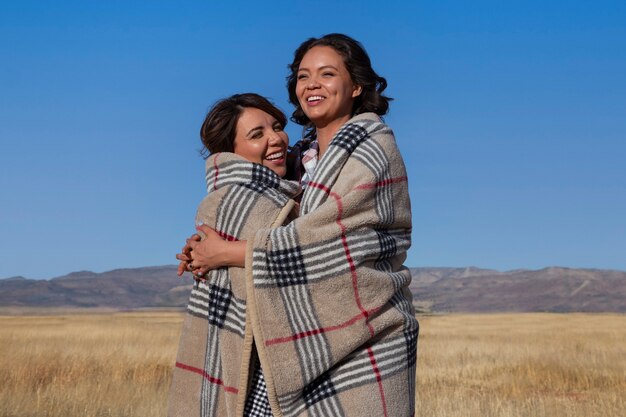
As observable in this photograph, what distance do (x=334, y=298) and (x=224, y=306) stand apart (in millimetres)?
492

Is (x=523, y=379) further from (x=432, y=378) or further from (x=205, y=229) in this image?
(x=205, y=229)

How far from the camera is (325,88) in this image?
415 centimetres

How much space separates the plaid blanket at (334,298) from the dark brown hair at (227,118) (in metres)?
0.55

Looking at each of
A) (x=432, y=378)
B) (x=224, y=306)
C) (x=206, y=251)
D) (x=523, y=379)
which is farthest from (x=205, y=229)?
(x=523, y=379)

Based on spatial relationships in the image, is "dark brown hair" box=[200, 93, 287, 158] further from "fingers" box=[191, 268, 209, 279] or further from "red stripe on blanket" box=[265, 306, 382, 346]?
"red stripe on blanket" box=[265, 306, 382, 346]

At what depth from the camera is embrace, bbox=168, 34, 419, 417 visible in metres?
3.58

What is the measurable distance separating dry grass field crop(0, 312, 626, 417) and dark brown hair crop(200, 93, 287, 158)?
5.09m

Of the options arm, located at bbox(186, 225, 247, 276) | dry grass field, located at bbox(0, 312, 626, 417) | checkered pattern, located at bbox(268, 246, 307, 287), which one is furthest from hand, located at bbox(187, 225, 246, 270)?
dry grass field, located at bbox(0, 312, 626, 417)

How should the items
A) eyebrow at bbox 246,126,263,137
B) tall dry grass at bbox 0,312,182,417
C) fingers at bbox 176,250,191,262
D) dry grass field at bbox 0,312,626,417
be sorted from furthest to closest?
1. dry grass field at bbox 0,312,626,417
2. tall dry grass at bbox 0,312,182,417
3. eyebrow at bbox 246,126,263,137
4. fingers at bbox 176,250,191,262

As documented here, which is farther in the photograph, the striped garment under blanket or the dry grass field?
the dry grass field

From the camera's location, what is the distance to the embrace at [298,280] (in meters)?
3.58

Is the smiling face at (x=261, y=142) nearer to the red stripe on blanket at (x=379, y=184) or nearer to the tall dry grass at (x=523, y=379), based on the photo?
the red stripe on blanket at (x=379, y=184)

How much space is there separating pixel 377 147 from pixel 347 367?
948 mm

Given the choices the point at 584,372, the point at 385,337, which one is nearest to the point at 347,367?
the point at 385,337
